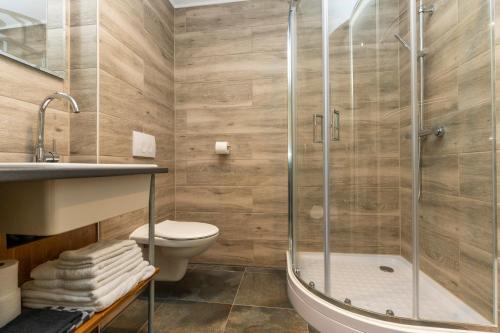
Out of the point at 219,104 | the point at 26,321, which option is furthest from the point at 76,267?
the point at 219,104

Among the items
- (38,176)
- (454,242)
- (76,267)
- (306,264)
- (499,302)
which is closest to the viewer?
(38,176)

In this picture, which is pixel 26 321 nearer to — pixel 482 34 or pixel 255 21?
pixel 482 34

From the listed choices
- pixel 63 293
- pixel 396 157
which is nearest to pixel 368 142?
pixel 396 157

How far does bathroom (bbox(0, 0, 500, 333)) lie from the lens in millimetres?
972

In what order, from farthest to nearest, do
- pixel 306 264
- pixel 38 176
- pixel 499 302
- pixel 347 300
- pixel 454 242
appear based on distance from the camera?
pixel 306 264 → pixel 454 242 → pixel 347 300 → pixel 499 302 → pixel 38 176

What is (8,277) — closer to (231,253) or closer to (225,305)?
(225,305)

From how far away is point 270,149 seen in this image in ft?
6.85

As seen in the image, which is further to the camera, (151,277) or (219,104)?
(219,104)

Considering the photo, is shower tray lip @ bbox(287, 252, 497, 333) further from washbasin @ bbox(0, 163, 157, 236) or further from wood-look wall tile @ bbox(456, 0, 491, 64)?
wood-look wall tile @ bbox(456, 0, 491, 64)

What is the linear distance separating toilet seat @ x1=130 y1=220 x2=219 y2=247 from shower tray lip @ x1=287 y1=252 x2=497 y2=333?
0.62 meters

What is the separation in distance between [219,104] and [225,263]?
1.35 m

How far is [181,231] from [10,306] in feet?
2.81

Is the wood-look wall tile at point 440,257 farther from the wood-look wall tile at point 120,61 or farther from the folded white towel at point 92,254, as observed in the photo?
the wood-look wall tile at point 120,61

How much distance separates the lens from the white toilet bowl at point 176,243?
1.43 m
